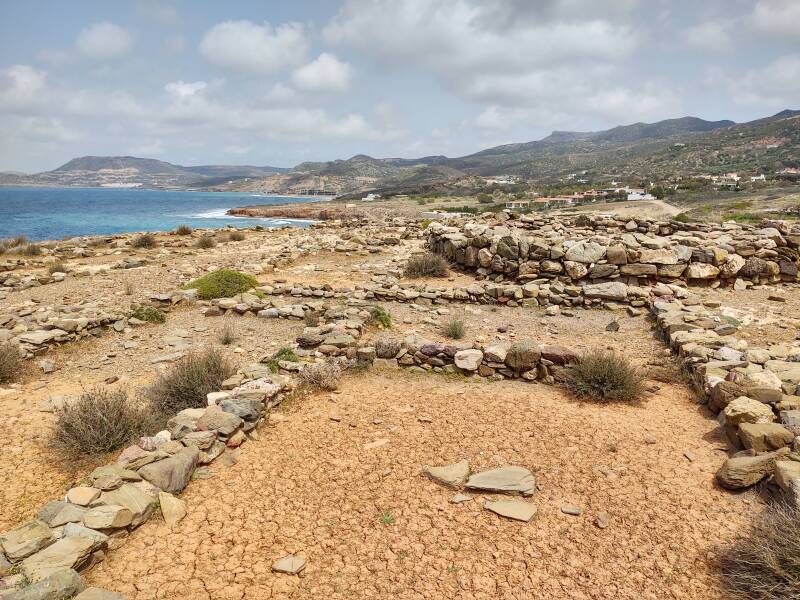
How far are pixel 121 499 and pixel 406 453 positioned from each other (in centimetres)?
272

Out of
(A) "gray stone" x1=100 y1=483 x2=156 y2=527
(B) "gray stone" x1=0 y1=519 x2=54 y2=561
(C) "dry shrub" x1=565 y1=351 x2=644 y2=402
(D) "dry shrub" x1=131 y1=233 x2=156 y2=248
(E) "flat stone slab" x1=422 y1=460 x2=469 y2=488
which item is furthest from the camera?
(D) "dry shrub" x1=131 y1=233 x2=156 y2=248

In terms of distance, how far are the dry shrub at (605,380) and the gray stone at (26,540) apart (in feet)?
19.4

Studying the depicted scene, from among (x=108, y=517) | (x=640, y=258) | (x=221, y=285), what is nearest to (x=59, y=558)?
(x=108, y=517)

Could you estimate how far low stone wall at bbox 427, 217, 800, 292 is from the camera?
12.4 meters

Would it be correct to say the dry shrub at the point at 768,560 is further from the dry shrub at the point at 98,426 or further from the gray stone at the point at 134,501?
the dry shrub at the point at 98,426

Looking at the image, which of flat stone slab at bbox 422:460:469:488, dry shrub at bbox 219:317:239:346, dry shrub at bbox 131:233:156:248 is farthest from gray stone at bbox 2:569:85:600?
dry shrub at bbox 131:233:156:248

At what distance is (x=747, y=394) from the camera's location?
5.33m

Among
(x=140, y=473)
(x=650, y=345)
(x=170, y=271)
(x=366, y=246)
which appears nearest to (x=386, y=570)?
(x=140, y=473)

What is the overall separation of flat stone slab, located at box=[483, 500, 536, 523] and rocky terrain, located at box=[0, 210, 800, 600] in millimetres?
18

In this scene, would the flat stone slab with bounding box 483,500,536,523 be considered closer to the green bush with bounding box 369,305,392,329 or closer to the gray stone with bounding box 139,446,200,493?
the gray stone with bounding box 139,446,200,493

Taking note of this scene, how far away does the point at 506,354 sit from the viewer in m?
7.08

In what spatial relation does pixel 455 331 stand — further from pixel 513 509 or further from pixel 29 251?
pixel 29 251

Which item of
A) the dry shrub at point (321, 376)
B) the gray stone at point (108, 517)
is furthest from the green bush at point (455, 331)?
the gray stone at point (108, 517)

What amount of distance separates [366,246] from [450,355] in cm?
1347
